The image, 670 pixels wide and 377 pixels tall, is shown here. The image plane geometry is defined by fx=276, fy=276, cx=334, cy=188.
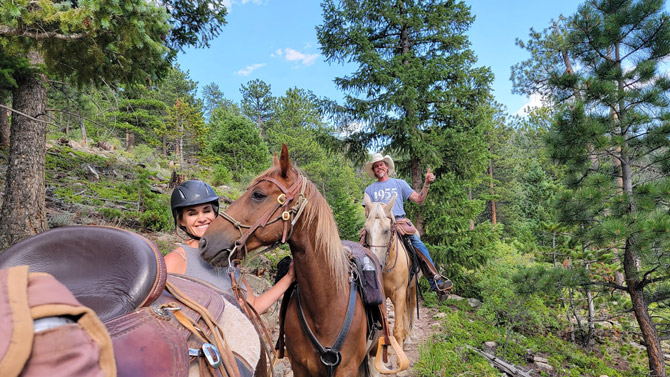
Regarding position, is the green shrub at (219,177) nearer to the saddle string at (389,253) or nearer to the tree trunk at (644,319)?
the saddle string at (389,253)

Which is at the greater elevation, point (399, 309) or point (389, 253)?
point (389, 253)

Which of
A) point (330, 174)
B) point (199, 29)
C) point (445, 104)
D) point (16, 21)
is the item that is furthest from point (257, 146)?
point (16, 21)

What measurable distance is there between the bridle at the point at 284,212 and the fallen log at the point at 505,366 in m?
4.54

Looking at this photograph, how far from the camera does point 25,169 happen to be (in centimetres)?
471

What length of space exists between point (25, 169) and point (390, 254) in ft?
20.6

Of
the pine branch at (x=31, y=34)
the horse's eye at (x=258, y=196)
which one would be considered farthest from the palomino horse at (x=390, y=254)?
the pine branch at (x=31, y=34)

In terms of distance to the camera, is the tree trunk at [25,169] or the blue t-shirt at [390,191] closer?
the tree trunk at [25,169]

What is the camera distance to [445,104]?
740 cm

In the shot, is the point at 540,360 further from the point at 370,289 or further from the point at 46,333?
the point at 46,333

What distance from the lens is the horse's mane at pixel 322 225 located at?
2055 mm

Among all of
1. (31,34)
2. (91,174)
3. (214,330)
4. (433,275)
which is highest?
(31,34)

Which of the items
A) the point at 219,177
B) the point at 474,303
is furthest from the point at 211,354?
the point at 219,177

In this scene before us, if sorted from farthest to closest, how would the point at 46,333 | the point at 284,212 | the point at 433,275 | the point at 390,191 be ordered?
the point at 433,275 < the point at 390,191 < the point at 284,212 < the point at 46,333

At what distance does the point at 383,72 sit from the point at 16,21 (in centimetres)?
648
